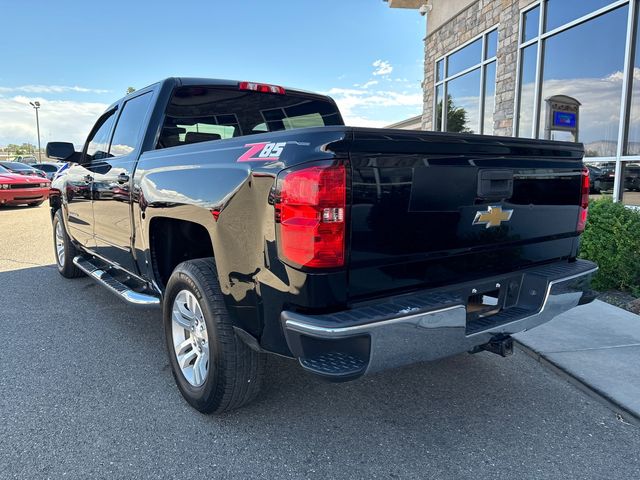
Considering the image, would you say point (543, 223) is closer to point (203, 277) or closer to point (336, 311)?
point (336, 311)

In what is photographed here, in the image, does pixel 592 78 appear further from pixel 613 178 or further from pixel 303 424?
pixel 303 424

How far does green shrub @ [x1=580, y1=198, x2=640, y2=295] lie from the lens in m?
5.05

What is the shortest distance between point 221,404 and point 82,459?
715 millimetres

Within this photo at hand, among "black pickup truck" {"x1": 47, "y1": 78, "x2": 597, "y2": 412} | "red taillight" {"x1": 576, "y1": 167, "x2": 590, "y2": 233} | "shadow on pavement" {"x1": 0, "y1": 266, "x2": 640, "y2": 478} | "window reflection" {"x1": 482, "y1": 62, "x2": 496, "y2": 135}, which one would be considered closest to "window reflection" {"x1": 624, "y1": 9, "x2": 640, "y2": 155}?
"window reflection" {"x1": 482, "y1": 62, "x2": 496, "y2": 135}

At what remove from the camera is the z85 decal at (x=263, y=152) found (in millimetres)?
2137

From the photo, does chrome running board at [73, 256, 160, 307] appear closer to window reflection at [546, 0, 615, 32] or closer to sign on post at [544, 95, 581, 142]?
sign on post at [544, 95, 581, 142]

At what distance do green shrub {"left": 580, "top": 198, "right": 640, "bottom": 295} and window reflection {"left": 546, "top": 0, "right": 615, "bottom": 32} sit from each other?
12.5ft

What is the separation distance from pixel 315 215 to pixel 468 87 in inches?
406

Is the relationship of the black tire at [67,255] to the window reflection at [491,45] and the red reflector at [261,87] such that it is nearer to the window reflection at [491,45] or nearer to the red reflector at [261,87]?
the red reflector at [261,87]

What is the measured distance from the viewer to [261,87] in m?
4.00

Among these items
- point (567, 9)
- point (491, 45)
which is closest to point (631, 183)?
point (567, 9)

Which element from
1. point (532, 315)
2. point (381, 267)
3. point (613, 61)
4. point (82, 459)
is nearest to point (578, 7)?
point (613, 61)

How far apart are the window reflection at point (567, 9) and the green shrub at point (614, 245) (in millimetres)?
3810

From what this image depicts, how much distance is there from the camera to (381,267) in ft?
7.20
